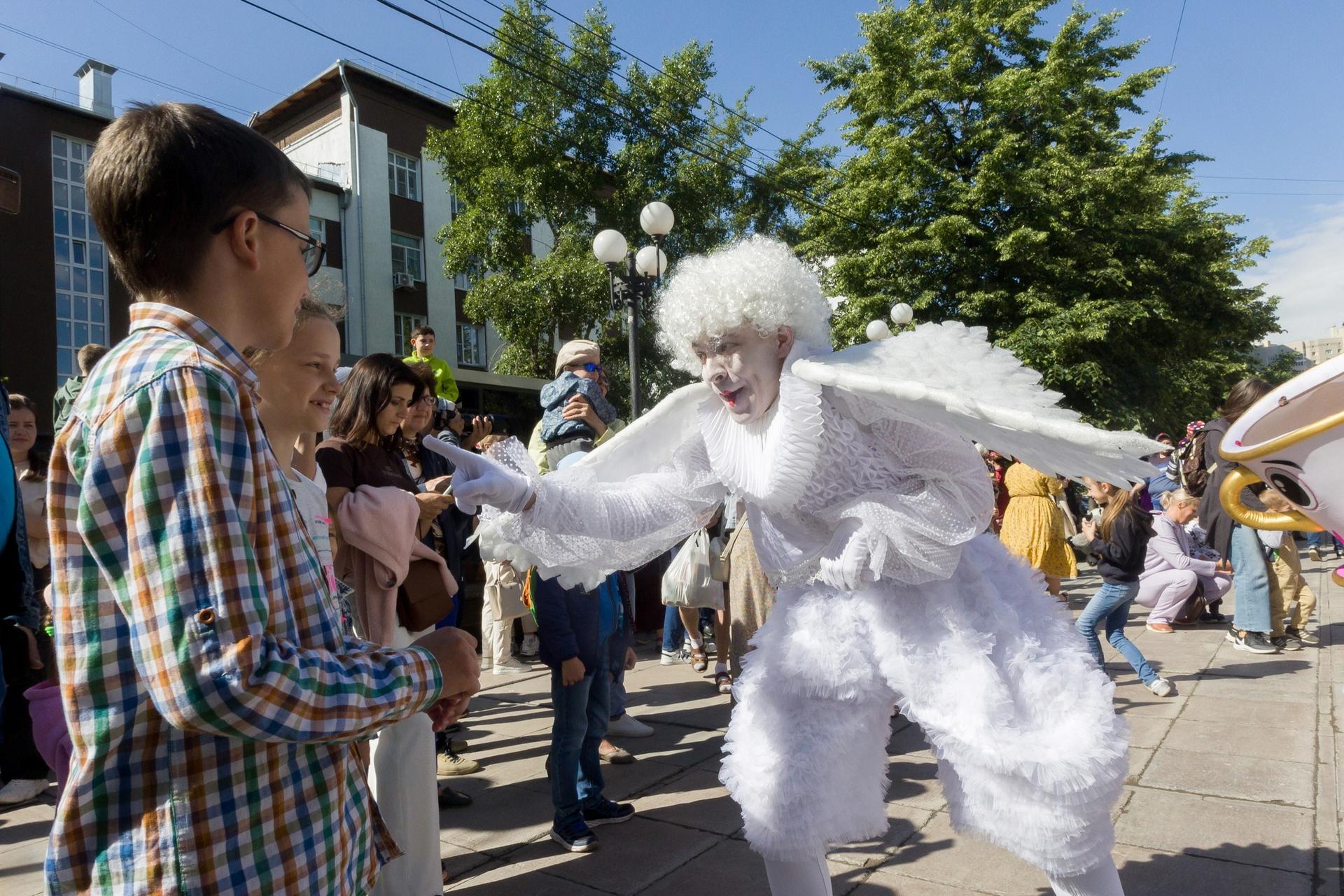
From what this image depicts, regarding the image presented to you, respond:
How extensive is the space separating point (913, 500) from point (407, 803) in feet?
6.01

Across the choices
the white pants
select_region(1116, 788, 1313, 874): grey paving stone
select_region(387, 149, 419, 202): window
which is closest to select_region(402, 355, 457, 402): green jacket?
the white pants

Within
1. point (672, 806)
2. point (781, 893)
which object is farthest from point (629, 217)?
point (781, 893)

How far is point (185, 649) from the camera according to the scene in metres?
0.96

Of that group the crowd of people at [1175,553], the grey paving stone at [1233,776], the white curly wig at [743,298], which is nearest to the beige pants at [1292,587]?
the crowd of people at [1175,553]

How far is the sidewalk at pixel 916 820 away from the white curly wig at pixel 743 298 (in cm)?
189

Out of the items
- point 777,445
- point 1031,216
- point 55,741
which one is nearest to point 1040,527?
point 777,445

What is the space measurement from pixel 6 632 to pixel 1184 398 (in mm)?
24888

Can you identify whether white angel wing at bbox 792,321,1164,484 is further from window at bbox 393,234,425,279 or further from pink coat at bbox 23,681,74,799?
window at bbox 393,234,425,279

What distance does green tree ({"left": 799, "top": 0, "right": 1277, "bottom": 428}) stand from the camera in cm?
1914

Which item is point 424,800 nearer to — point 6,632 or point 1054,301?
point 6,632

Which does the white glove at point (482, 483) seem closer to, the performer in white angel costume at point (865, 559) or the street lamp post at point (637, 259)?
the performer in white angel costume at point (865, 559)

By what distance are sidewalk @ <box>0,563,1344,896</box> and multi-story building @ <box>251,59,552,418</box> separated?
18301 millimetres

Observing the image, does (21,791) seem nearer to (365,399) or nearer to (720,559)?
(365,399)

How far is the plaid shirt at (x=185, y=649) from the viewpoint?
3.22 feet
